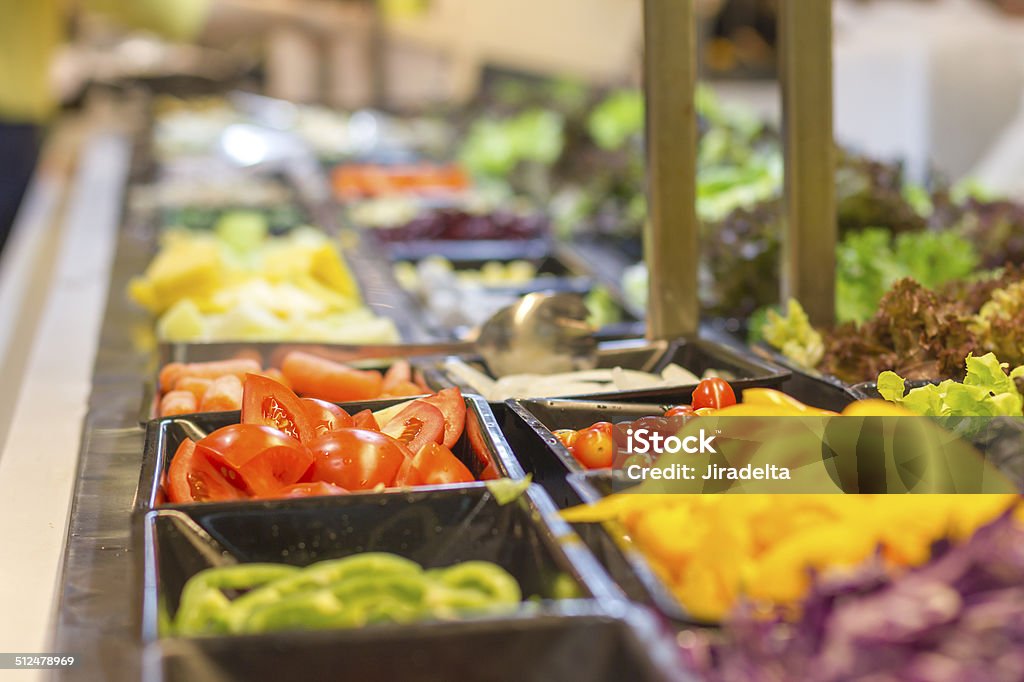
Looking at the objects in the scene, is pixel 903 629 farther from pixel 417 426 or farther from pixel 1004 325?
pixel 1004 325

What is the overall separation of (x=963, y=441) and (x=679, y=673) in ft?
2.12

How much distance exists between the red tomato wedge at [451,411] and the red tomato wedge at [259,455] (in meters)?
0.28

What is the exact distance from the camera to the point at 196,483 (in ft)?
5.32

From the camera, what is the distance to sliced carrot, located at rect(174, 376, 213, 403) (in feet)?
7.12

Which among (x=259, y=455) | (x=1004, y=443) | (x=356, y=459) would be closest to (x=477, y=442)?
(x=356, y=459)

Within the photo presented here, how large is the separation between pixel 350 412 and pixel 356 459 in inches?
14.6

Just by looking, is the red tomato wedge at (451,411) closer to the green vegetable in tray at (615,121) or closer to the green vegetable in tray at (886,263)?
the green vegetable in tray at (886,263)

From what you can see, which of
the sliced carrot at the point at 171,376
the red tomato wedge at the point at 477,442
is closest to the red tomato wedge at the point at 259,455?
the red tomato wedge at the point at 477,442

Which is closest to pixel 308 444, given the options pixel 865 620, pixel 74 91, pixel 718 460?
pixel 718 460

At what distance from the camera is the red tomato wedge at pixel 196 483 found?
1.61 meters

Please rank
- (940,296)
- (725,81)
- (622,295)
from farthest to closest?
(725,81)
(622,295)
(940,296)

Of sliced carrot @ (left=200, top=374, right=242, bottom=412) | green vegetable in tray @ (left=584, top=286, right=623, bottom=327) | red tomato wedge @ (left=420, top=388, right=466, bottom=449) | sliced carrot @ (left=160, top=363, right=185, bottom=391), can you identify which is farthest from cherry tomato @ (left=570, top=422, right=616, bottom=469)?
green vegetable in tray @ (left=584, top=286, right=623, bottom=327)

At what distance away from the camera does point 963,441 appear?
4.75 feet

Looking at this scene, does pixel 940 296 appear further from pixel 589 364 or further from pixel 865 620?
pixel 865 620
